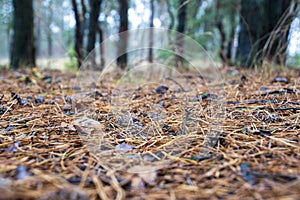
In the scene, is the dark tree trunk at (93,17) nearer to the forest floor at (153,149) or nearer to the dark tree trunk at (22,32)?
the dark tree trunk at (22,32)

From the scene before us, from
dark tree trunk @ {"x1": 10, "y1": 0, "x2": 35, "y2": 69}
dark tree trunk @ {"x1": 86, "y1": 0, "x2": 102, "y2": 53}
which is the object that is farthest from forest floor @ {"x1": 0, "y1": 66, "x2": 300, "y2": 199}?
dark tree trunk @ {"x1": 86, "y1": 0, "x2": 102, "y2": 53}

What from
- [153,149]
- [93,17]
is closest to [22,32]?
[93,17]

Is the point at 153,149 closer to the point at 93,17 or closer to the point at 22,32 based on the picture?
the point at 22,32

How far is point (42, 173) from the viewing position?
0.63m

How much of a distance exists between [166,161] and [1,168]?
0.46 m

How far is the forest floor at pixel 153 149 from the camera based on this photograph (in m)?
0.56

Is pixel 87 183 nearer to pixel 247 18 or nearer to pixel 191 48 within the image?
pixel 191 48

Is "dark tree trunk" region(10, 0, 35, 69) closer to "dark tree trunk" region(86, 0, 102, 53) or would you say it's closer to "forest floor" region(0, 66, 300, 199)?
"dark tree trunk" region(86, 0, 102, 53)

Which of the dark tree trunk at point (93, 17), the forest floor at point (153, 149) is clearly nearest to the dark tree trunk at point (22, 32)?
the dark tree trunk at point (93, 17)

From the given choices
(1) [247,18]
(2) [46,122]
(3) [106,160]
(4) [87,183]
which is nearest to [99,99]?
(2) [46,122]

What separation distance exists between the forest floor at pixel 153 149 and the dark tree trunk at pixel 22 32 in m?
2.33

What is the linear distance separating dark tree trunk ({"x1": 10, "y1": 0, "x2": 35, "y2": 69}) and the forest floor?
2.33m

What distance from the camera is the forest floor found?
1.84 feet

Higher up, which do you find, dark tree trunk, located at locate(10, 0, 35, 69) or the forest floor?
dark tree trunk, located at locate(10, 0, 35, 69)
